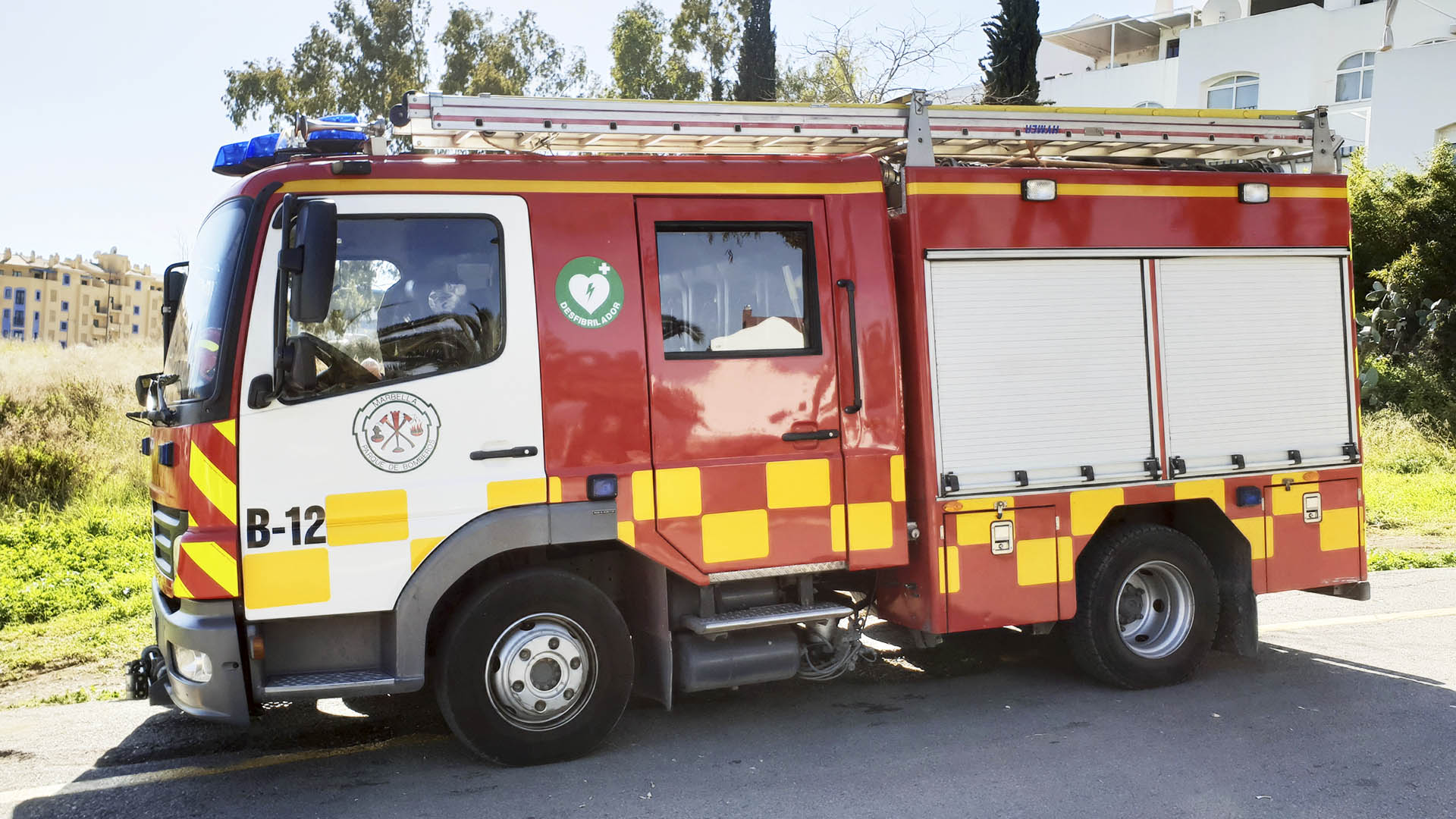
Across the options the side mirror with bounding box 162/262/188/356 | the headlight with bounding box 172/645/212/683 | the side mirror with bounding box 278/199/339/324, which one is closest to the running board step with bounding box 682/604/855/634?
the headlight with bounding box 172/645/212/683

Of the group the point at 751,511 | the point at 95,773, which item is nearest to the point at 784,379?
the point at 751,511

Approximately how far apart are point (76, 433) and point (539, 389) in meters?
11.9

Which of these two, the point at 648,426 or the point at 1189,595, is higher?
the point at 648,426

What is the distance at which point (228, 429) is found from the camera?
4.62 metres

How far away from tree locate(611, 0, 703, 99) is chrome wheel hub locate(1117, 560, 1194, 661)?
1015 inches

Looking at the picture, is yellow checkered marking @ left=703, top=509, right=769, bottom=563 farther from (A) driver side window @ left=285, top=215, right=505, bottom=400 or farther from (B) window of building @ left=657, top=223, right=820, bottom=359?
(A) driver side window @ left=285, top=215, right=505, bottom=400

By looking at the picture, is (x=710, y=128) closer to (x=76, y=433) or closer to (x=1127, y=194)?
(x=1127, y=194)

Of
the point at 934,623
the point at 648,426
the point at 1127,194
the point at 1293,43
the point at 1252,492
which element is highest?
the point at 1293,43

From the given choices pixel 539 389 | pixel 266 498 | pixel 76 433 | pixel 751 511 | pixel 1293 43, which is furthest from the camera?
pixel 1293 43

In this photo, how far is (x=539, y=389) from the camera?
199 inches

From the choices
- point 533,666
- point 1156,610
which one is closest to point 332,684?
point 533,666

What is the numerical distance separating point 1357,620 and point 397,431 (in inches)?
265

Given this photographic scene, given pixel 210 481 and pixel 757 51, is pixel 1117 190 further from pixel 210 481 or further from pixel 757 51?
pixel 757 51

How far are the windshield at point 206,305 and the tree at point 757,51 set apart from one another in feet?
76.4
